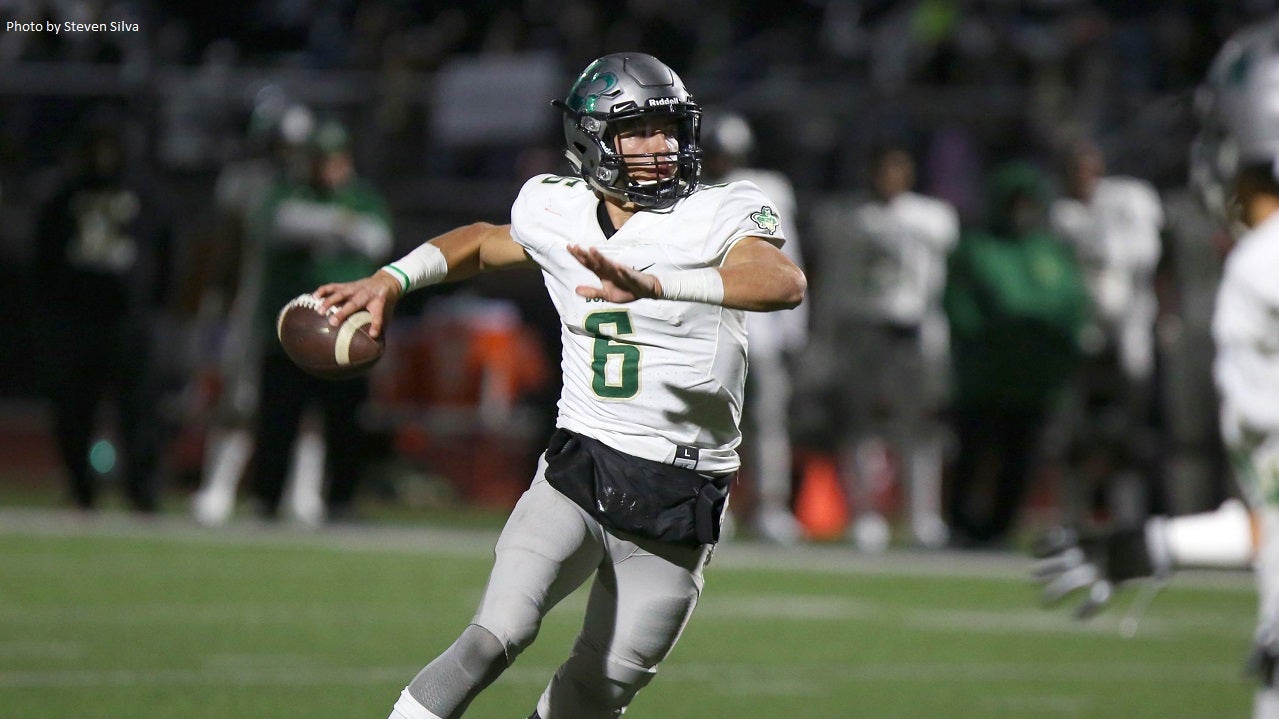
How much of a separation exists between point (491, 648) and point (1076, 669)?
3.76m

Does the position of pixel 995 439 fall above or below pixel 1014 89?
below

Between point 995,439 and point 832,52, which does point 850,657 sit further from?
point 832,52

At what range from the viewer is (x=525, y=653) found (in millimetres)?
7312

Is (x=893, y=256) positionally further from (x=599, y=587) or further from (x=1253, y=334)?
(x=1253, y=334)

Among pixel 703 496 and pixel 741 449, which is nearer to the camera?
pixel 703 496

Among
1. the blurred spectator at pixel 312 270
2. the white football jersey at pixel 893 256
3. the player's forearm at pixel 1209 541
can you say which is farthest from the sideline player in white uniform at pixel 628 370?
the white football jersey at pixel 893 256

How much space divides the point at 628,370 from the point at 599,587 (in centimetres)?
48

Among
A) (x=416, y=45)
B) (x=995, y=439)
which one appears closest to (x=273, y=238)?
(x=995, y=439)

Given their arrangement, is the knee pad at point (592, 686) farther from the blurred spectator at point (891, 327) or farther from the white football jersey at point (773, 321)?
the blurred spectator at point (891, 327)

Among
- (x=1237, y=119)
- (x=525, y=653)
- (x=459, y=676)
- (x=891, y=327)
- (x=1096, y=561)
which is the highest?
(x=1237, y=119)

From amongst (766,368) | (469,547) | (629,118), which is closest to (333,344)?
(629,118)

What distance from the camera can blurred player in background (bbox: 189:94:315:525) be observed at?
10.9m

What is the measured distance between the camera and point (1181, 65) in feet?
46.4

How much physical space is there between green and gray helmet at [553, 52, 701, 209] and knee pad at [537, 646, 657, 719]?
1.01m
